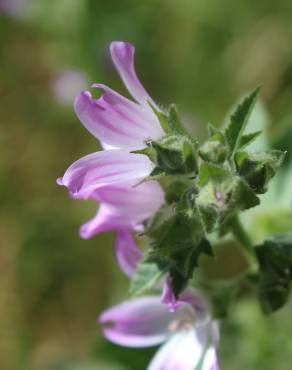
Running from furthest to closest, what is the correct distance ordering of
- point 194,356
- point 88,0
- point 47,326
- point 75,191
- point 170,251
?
point 88,0 → point 47,326 → point 194,356 → point 170,251 → point 75,191

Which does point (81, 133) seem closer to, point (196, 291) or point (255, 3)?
point (255, 3)

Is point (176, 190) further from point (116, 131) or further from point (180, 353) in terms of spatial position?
point (180, 353)

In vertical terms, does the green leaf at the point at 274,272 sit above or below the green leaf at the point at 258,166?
below

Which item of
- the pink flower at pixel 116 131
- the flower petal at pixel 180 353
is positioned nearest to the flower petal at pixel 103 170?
the pink flower at pixel 116 131

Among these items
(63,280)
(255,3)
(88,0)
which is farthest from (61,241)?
(255,3)

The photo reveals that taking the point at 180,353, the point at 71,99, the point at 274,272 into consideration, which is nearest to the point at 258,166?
the point at 274,272

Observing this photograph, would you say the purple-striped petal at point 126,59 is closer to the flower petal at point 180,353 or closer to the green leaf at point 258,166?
the green leaf at point 258,166
